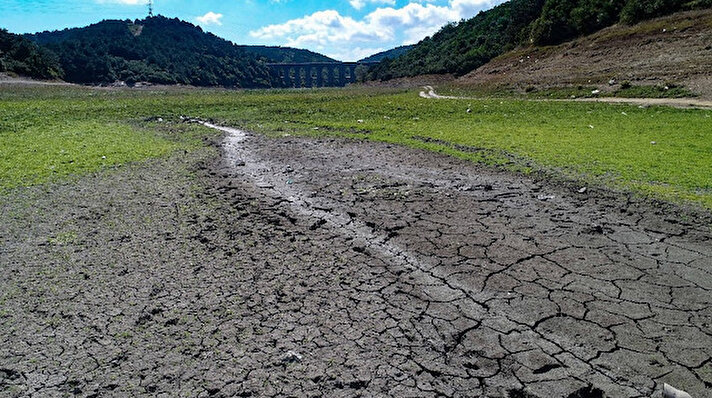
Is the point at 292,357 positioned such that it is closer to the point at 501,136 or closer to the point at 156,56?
the point at 501,136

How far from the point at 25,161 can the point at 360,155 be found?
7.32m

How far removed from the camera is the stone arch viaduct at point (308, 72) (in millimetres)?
119625

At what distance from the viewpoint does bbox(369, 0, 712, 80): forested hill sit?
3145 centimetres

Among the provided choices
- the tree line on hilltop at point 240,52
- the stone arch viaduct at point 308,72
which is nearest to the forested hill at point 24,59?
the tree line on hilltop at point 240,52

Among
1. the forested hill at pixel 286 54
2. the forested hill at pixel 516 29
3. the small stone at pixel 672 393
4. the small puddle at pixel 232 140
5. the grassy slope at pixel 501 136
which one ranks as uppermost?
the forested hill at pixel 286 54

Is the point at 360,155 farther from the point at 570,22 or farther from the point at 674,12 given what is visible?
the point at 570,22

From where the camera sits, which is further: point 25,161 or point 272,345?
point 25,161

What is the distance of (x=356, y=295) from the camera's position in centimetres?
420

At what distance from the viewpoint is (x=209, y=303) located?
160 inches

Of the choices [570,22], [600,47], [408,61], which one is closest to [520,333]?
[600,47]

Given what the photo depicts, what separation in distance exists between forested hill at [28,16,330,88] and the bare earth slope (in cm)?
5970

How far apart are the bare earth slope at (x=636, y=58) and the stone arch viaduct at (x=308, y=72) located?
8680cm

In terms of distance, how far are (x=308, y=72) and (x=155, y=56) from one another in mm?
44778

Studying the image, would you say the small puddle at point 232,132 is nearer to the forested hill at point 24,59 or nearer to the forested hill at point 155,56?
the forested hill at point 24,59
